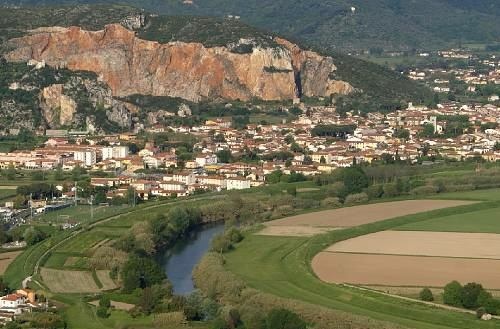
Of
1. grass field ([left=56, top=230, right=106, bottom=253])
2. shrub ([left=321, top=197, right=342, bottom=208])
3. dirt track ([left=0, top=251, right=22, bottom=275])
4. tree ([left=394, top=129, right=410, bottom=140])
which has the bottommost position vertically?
dirt track ([left=0, top=251, right=22, bottom=275])

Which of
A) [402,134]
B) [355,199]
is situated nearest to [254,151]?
[402,134]

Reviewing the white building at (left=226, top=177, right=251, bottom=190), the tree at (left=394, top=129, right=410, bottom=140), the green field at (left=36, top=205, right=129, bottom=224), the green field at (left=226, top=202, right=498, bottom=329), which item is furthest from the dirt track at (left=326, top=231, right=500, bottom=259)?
the tree at (left=394, top=129, right=410, bottom=140)

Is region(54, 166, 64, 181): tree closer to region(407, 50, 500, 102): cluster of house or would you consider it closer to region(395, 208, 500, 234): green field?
region(395, 208, 500, 234): green field

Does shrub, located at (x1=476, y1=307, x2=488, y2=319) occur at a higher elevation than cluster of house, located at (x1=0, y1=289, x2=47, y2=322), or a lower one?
higher

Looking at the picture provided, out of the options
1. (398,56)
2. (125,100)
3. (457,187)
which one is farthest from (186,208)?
(398,56)

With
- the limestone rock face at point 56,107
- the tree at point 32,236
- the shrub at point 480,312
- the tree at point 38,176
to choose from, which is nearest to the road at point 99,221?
the tree at point 32,236

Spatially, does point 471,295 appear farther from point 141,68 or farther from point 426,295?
point 141,68

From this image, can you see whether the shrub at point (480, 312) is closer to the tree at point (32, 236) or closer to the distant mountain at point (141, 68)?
the tree at point (32, 236)
